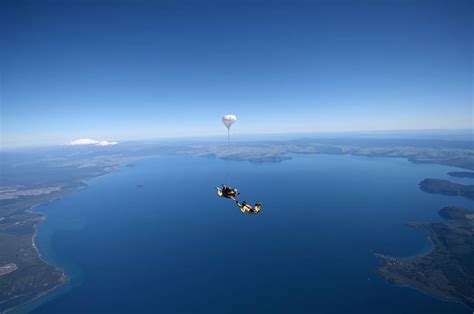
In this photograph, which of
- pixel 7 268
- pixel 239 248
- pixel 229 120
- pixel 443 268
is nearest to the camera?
pixel 229 120

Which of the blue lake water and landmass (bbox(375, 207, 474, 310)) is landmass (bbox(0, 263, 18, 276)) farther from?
landmass (bbox(375, 207, 474, 310))

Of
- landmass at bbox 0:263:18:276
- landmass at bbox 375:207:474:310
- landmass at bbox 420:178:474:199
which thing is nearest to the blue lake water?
landmass at bbox 375:207:474:310

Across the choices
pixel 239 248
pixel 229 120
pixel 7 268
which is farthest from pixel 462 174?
pixel 7 268

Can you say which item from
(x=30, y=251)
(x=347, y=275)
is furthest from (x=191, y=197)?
(x=347, y=275)

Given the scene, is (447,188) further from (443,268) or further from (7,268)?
(7,268)

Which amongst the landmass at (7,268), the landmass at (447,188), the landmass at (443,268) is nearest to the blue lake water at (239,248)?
the landmass at (443,268)

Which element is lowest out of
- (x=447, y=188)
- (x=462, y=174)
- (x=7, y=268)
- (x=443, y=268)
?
(x=443, y=268)

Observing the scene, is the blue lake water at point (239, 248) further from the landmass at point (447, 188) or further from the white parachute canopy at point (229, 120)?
the white parachute canopy at point (229, 120)
